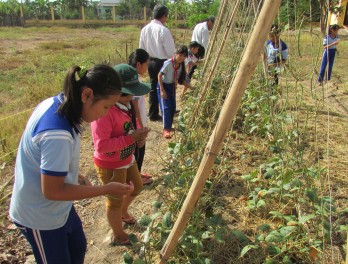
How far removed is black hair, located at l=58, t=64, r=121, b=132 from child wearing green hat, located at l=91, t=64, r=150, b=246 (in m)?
0.58

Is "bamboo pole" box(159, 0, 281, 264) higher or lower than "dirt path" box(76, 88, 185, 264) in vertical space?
higher

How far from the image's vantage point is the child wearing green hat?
1836 millimetres

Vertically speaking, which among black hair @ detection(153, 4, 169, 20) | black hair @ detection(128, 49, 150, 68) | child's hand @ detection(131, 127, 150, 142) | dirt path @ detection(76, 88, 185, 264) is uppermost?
black hair @ detection(153, 4, 169, 20)

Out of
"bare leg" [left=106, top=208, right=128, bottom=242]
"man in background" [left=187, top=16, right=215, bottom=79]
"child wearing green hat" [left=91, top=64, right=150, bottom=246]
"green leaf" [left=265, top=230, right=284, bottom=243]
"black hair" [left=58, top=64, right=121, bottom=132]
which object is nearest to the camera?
"black hair" [left=58, top=64, right=121, bottom=132]

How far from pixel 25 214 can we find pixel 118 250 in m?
0.96

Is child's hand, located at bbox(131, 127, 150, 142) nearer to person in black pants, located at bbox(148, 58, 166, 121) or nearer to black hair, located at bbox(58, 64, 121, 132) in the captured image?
black hair, located at bbox(58, 64, 121, 132)

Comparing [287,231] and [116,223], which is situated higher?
[287,231]

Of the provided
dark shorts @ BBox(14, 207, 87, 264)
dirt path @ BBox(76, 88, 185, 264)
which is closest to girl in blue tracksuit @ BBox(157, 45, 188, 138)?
dirt path @ BBox(76, 88, 185, 264)

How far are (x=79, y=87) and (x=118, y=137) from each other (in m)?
0.68

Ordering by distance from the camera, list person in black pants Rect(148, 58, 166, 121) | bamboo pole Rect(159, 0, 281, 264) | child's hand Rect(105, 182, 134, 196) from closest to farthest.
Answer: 1. bamboo pole Rect(159, 0, 281, 264)
2. child's hand Rect(105, 182, 134, 196)
3. person in black pants Rect(148, 58, 166, 121)

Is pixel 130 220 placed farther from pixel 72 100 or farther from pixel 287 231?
pixel 72 100

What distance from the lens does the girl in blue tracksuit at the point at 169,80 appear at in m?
3.63

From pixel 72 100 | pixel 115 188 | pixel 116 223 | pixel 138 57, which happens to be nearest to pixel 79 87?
pixel 72 100

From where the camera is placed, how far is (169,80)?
3.67 metres
